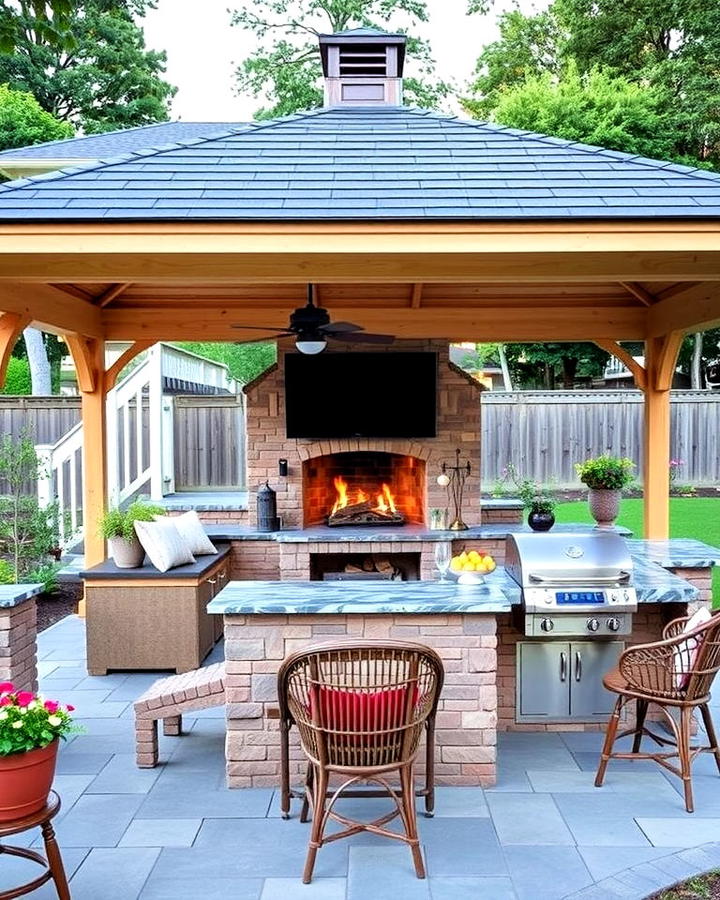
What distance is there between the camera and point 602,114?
1600 cm

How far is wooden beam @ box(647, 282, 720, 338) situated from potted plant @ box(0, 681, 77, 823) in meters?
4.97

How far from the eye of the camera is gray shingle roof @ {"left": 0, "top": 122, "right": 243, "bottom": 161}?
1091cm

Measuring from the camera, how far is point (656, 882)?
9.95ft

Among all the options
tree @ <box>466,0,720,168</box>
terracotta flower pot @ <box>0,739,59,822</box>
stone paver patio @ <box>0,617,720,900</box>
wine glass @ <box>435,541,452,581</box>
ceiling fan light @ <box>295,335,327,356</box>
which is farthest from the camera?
tree @ <box>466,0,720,168</box>

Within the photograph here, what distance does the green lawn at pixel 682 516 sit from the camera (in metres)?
10.2

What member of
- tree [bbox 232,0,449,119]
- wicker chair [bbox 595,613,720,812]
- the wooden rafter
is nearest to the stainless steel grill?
wicker chair [bbox 595,613,720,812]

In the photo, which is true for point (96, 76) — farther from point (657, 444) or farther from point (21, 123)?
point (657, 444)

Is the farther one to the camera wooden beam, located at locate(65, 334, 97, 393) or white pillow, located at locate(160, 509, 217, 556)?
wooden beam, located at locate(65, 334, 97, 393)

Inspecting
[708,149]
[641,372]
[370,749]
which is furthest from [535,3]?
[370,749]

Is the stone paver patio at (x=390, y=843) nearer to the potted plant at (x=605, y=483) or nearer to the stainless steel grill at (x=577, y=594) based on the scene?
the stainless steel grill at (x=577, y=594)

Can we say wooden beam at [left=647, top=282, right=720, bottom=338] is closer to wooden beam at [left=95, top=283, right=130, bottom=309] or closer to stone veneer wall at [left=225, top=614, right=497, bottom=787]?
stone veneer wall at [left=225, top=614, right=497, bottom=787]

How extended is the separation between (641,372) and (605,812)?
4674 millimetres

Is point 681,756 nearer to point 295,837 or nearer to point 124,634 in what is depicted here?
point 295,837

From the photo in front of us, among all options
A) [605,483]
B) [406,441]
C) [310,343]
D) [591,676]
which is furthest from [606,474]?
[310,343]
